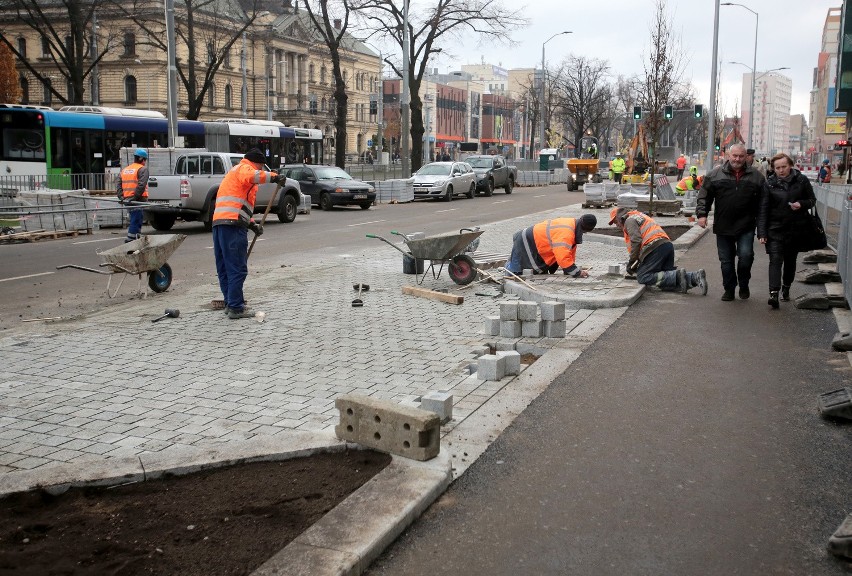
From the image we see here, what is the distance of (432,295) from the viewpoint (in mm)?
10859

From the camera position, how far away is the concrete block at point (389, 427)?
4.66m

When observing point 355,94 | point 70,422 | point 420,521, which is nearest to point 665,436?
point 420,521

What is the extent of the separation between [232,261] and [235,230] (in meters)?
0.34

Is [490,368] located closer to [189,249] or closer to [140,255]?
[140,255]

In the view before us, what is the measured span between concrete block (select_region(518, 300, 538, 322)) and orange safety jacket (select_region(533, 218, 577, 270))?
11.4ft

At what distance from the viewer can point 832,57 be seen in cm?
10562

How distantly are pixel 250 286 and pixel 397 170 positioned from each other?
39.2 m

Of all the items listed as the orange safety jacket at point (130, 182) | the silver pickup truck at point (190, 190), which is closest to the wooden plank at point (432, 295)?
the orange safety jacket at point (130, 182)

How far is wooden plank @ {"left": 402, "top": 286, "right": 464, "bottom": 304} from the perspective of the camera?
1048 cm

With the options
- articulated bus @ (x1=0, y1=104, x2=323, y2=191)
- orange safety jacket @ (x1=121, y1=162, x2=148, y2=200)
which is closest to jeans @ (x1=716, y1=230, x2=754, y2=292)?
orange safety jacket @ (x1=121, y1=162, x2=148, y2=200)

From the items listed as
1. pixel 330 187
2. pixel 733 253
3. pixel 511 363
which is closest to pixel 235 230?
pixel 511 363

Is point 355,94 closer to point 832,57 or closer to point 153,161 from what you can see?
point 832,57

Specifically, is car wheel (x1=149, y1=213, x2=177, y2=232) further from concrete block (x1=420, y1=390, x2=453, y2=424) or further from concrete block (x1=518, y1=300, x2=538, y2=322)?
concrete block (x1=420, y1=390, x2=453, y2=424)

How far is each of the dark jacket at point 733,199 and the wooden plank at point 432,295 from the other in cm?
305
